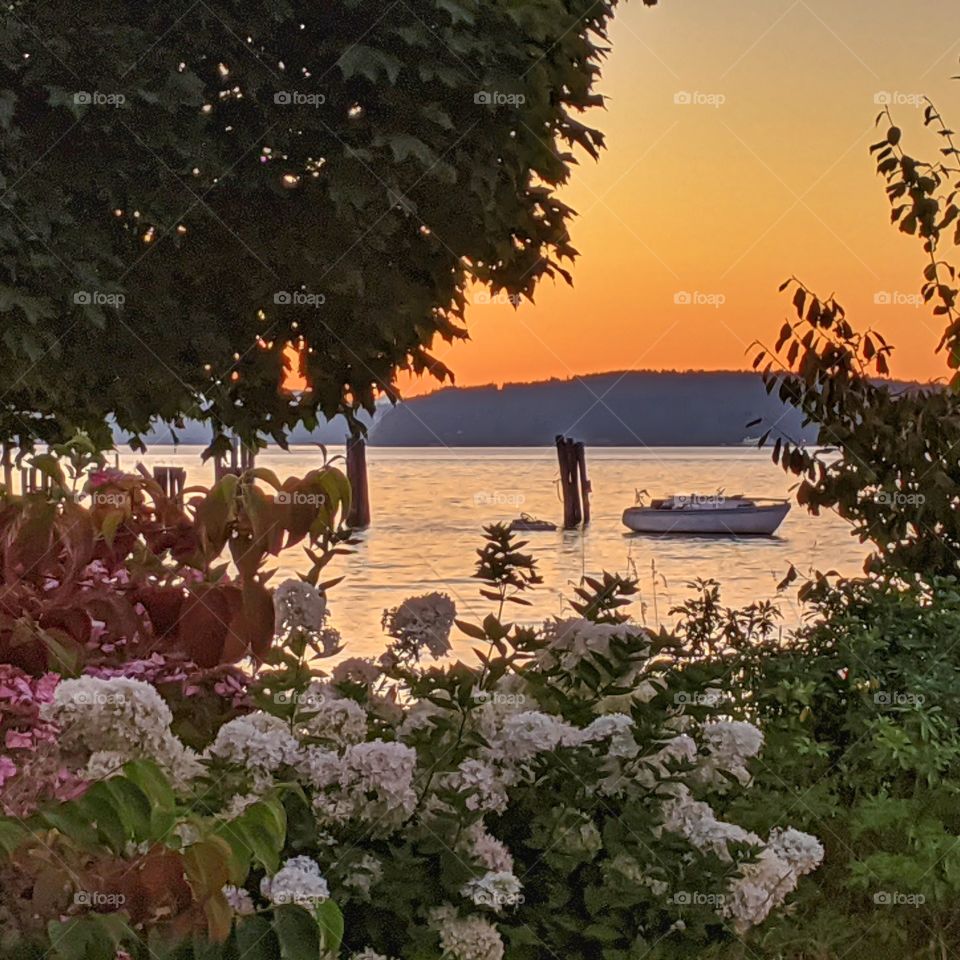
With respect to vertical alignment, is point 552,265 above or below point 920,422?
above

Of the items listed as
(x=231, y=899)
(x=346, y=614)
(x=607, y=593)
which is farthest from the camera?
(x=346, y=614)

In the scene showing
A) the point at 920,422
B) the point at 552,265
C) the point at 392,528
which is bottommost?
the point at 392,528

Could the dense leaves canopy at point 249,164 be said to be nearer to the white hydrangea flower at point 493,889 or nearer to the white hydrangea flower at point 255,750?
Answer: the white hydrangea flower at point 255,750

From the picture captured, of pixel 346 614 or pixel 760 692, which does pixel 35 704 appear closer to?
pixel 760 692

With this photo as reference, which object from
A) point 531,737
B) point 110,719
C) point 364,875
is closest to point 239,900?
point 364,875

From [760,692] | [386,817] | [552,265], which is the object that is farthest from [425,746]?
[552,265]

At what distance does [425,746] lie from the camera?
2.53 metres

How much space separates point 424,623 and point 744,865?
906 millimetres

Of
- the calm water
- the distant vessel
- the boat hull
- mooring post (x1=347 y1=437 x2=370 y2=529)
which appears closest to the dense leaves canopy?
the calm water

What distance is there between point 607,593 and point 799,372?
266 cm

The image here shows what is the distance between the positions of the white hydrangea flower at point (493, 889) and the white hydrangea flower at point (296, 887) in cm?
31

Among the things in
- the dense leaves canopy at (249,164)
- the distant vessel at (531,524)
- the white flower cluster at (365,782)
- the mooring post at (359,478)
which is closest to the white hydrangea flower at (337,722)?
the white flower cluster at (365,782)

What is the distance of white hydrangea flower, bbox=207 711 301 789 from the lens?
2299 mm

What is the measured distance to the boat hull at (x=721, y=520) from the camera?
2575 cm
